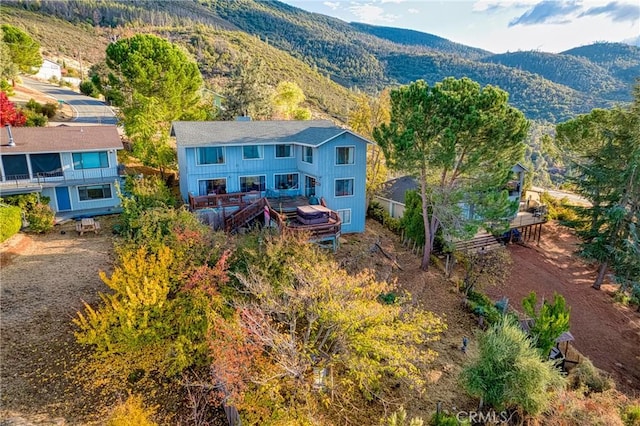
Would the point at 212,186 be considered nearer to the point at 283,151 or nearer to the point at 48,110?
the point at 283,151

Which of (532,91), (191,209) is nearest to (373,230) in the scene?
(191,209)

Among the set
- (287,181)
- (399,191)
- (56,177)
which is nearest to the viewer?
(56,177)

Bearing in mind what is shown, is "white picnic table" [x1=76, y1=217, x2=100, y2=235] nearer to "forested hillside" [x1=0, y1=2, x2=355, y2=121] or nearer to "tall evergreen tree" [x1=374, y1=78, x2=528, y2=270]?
"tall evergreen tree" [x1=374, y1=78, x2=528, y2=270]

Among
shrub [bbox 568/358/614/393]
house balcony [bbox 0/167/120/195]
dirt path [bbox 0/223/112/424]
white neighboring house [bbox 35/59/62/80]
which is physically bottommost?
shrub [bbox 568/358/614/393]

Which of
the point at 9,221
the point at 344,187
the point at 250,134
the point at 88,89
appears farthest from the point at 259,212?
the point at 88,89

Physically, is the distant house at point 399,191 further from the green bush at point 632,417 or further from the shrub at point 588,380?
the green bush at point 632,417

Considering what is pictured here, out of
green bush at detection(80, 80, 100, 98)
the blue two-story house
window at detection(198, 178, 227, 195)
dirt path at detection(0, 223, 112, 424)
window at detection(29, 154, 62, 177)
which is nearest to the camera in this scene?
dirt path at detection(0, 223, 112, 424)

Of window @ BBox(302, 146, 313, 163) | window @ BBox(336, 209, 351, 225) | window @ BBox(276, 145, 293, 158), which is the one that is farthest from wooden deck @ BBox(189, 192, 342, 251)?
window @ BBox(276, 145, 293, 158)

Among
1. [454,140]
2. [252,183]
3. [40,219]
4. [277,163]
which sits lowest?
[40,219]
